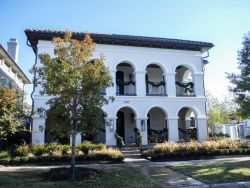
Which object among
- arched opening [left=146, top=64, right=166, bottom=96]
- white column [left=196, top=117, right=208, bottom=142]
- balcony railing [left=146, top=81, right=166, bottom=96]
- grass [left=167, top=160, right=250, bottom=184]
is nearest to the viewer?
grass [left=167, top=160, right=250, bottom=184]

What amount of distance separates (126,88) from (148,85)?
180cm

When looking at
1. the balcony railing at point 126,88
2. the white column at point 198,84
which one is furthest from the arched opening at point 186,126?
the balcony railing at point 126,88

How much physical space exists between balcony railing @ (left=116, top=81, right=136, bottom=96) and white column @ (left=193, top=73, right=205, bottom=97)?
4.67 metres

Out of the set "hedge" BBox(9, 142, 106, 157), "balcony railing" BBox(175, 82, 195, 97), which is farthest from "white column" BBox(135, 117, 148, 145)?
"hedge" BBox(9, 142, 106, 157)

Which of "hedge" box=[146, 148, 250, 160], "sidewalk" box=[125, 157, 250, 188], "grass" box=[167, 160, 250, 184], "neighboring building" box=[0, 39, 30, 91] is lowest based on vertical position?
"sidewalk" box=[125, 157, 250, 188]

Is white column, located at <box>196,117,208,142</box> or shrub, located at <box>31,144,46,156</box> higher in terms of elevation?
white column, located at <box>196,117,208,142</box>

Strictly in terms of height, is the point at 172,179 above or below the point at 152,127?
below

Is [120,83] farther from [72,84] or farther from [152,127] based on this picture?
[72,84]

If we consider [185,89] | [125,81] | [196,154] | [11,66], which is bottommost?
[196,154]

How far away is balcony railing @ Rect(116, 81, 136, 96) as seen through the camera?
66.1 feet

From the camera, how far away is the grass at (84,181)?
27.5 ft

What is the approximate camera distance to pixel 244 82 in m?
11.8

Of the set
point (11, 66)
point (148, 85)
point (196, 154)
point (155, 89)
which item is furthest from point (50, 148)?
point (11, 66)

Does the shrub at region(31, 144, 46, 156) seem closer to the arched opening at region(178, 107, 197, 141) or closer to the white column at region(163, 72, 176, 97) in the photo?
the white column at region(163, 72, 176, 97)
